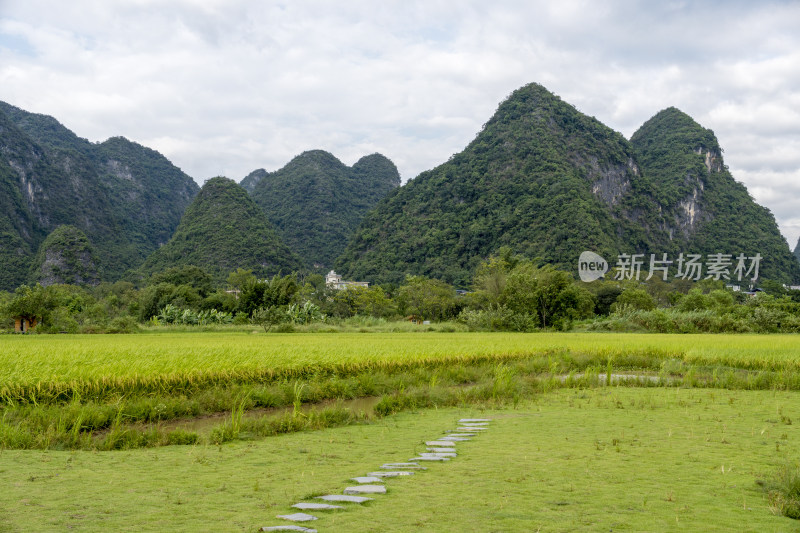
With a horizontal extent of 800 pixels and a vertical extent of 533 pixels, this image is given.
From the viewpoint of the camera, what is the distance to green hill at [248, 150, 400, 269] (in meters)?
119

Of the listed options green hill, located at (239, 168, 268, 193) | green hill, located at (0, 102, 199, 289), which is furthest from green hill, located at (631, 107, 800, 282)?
green hill, located at (239, 168, 268, 193)

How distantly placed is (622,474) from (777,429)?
3.48 meters

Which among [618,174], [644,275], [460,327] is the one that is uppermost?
[618,174]

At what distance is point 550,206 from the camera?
2933 inches

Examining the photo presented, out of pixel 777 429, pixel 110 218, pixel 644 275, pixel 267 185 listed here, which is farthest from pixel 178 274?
pixel 267 185

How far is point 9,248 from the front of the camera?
72.5 m

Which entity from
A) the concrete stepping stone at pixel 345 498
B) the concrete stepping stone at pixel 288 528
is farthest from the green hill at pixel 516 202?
the concrete stepping stone at pixel 288 528

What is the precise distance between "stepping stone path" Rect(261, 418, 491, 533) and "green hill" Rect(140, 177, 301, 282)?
72.8 m

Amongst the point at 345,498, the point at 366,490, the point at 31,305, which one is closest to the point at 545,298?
the point at 31,305

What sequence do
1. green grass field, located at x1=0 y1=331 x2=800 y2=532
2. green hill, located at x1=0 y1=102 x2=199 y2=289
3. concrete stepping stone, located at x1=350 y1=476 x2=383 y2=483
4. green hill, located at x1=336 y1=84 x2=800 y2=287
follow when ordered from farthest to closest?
1. green hill, located at x1=0 y1=102 x2=199 y2=289
2. green hill, located at x1=336 y1=84 x2=800 y2=287
3. concrete stepping stone, located at x1=350 y1=476 x2=383 y2=483
4. green grass field, located at x1=0 y1=331 x2=800 y2=532

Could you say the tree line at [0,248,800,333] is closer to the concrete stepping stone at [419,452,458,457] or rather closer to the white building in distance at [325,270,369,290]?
the white building in distance at [325,270,369,290]

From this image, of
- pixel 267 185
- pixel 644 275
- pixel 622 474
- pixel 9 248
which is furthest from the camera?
pixel 267 185

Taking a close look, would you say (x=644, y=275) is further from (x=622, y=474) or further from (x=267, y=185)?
(x=267, y=185)

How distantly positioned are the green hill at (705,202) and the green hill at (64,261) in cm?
8489
